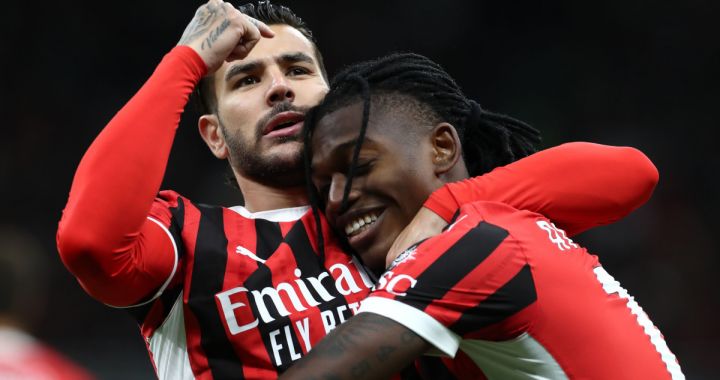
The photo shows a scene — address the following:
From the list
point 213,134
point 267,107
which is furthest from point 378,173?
point 213,134

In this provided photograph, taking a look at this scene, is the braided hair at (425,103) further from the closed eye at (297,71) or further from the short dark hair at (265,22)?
the short dark hair at (265,22)

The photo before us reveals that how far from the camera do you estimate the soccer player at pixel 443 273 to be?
6.05 feet

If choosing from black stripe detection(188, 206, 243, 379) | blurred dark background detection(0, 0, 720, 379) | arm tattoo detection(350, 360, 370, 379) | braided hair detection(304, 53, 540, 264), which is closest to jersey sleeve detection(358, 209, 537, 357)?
arm tattoo detection(350, 360, 370, 379)

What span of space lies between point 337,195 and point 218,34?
1.64 feet

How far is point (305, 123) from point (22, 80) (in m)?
5.84

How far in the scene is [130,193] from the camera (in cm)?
210

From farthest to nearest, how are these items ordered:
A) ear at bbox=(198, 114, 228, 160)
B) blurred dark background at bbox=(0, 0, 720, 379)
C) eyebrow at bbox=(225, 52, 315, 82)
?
blurred dark background at bbox=(0, 0, 720, 379), ear at bbox=(198, 114, 228, 160), eyebrow at bbox=(225, 52, 315, 82)

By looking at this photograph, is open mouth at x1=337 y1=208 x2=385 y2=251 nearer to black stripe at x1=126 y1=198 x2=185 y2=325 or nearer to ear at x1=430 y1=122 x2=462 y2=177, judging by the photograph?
ear at x1=430 y1=122 x2=462 y2=177

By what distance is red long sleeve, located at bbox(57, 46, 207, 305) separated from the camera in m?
2.06

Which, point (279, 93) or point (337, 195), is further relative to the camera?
point (279, 93)

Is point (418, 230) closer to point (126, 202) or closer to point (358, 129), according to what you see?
point (358, 129)

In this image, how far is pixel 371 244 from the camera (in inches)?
90.8

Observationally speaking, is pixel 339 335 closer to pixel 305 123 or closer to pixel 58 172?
pixel 305 123

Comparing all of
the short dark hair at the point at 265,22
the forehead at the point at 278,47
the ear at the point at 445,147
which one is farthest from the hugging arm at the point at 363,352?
the short dark hair at the point at 265,22
